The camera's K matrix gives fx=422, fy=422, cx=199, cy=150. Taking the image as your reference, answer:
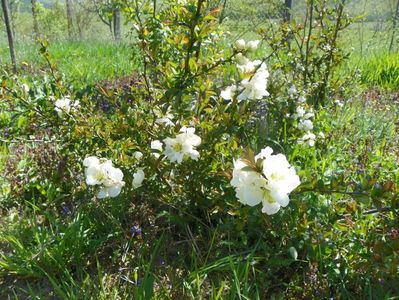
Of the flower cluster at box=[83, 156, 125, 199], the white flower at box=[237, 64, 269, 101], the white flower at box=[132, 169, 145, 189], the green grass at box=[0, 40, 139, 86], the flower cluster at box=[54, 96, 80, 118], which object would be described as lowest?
the green grass at box=[0, 40, 139, 86]

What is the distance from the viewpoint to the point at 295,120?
2.47 m

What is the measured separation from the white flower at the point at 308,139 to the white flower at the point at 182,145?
39.3 inches

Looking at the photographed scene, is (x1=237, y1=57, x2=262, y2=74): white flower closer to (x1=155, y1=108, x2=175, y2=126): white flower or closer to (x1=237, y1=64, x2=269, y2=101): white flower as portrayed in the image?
(x1=237, y1=64, x2=269, y2=101): white flower

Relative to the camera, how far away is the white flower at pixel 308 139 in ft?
7.92

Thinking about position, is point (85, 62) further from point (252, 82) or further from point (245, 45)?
point (252, 82)

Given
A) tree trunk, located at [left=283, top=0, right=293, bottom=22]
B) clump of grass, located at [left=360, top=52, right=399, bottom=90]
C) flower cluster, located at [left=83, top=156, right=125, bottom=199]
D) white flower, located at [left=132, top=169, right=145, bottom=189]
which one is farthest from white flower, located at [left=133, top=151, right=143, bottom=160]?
clump of grass, located at [left=360, top=52, right=399, bottom=90]

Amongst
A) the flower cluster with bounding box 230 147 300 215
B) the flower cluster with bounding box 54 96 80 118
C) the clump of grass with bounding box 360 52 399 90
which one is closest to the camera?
the flower cluster with bounding box 230 147 300 215

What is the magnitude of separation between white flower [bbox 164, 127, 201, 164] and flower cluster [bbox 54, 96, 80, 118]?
0.68m

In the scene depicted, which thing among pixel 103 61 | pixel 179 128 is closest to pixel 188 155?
pixel 179 128

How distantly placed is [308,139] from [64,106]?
1353 mm

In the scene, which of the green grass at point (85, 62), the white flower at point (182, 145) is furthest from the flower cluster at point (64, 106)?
the green grass at point (85, 62)

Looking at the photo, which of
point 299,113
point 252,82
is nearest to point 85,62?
point 299,113

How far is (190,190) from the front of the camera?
1902 mm

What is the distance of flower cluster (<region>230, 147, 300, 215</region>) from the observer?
4.13ft
